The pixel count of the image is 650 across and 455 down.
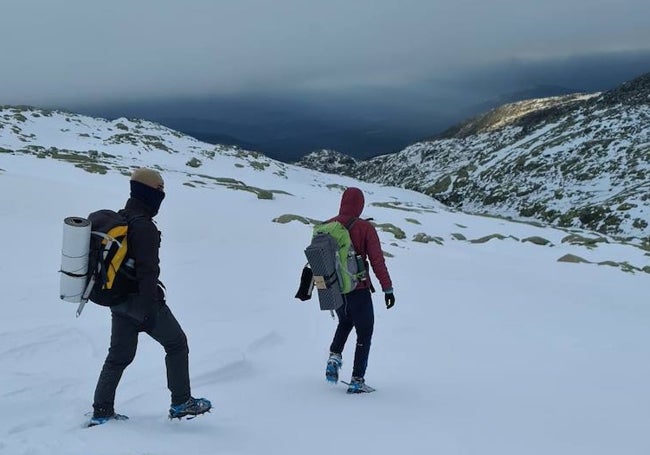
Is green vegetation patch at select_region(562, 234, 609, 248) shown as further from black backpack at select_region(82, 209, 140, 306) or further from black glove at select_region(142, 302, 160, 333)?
black backpack at select_region(82, 209, 140, 306)

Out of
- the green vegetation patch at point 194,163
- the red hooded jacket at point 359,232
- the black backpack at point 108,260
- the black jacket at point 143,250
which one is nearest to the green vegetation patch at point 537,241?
the red hooded jacket at point 359,232

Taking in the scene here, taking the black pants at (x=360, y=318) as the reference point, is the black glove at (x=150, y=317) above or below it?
above

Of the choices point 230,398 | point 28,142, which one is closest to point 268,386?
point 230,398

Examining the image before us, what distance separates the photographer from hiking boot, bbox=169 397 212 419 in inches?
209

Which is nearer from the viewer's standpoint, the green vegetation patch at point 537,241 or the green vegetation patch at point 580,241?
the green vegetation patch at point 580,241

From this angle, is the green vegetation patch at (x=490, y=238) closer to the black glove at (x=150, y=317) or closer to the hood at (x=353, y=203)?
the hood at (x=353, y=203)

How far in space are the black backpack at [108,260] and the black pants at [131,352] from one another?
8.6 inches

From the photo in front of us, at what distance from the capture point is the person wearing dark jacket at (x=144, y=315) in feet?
15.6

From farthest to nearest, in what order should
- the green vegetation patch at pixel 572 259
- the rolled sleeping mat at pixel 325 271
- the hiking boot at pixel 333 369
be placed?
the green vegetation patch at pixel 572 259 → the hiking boot at pixel 333 369 → the rolled sleeping mat at pixel 325 271

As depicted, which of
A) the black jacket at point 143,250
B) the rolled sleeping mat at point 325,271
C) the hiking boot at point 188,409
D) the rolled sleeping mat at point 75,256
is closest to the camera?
the rolled sleeping mat at point 75,256

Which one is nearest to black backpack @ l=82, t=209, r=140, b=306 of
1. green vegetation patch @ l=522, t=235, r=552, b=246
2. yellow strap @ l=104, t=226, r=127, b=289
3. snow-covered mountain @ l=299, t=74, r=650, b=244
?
yellow strap @ l=104, t=226, r=127, b=289

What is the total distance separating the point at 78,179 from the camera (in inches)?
1105

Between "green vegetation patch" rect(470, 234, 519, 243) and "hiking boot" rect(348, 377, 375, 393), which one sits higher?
"hiking boot" rect(348, 377, 375, 393)

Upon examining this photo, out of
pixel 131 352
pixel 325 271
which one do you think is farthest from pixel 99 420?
pixel 325 271
